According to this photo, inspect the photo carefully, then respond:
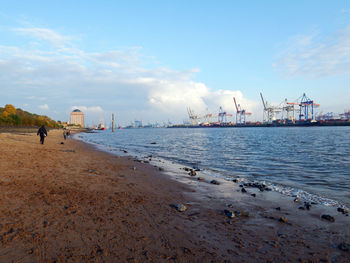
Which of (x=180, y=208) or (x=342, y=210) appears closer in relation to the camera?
(x=180, y=208)

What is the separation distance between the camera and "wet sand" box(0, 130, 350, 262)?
4035mm

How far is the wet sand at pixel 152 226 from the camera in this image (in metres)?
4.04

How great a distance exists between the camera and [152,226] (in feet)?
17.1

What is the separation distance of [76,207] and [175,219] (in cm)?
288

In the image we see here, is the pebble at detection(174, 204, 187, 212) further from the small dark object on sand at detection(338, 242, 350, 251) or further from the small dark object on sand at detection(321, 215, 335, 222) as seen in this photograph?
the small dark object on sand at detection(321, 215, 335, 222)

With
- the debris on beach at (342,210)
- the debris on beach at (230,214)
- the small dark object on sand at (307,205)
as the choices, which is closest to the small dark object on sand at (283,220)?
the debris on beach at (230,214)

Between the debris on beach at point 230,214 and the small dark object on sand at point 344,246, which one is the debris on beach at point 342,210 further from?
the debris on beach at point 230,214

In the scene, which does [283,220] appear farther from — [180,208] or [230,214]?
[180,208]

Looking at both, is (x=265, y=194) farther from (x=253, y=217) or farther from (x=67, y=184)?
(x=67, y=184)

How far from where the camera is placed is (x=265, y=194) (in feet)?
29.0

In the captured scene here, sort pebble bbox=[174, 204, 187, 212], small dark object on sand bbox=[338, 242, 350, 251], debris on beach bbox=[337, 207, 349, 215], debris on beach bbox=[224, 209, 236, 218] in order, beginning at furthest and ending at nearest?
debris on beach bbox=[337, 207, 349, 215]
pebble bbox=[174, 204, 187, 212]
debris on beach bbox=[224, 209, 236, 218]
small dark object on sand bbox=[338, 242, 350, 251]

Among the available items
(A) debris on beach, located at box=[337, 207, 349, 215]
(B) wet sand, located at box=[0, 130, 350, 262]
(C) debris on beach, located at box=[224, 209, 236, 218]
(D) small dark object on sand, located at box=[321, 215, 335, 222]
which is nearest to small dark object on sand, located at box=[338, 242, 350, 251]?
(B) wet sand, located at box=[0, 130, 350, 262]

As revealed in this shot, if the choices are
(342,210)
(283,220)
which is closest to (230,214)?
(283,220)

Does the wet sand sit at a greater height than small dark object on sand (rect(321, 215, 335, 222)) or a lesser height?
greater
